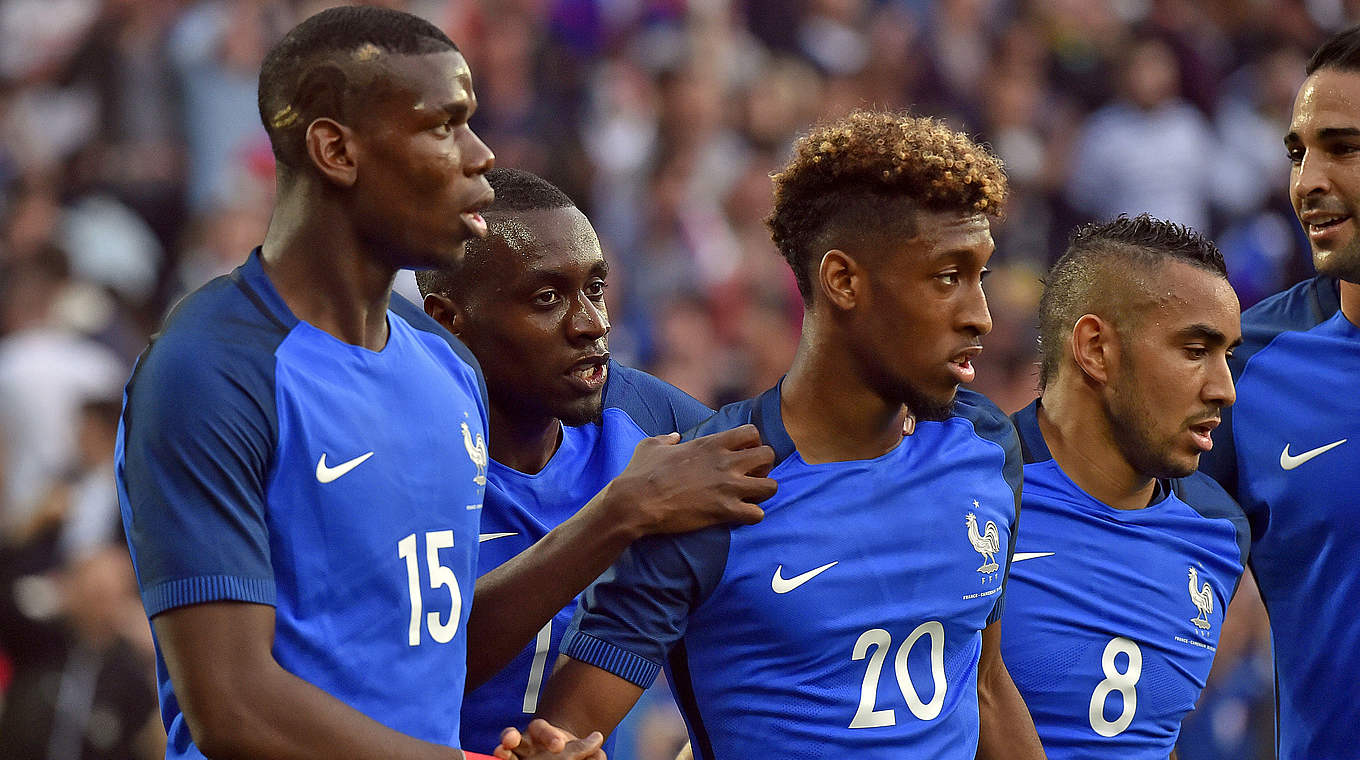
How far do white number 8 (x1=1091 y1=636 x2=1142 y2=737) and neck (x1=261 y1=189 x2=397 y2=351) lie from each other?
6.04 feet

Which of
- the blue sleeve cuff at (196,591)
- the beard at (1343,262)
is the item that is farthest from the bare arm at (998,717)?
the blue sleeve cuff at (196,591)

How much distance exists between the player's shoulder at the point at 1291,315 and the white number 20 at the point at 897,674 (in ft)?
4.48

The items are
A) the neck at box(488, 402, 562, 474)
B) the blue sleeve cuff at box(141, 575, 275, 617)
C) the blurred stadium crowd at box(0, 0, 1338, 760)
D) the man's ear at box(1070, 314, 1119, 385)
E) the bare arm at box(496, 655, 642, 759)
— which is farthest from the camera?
the blurred stadium crowd at box(0, 0, 1338, 760)

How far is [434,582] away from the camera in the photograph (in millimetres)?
2707

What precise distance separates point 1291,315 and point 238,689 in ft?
9.36

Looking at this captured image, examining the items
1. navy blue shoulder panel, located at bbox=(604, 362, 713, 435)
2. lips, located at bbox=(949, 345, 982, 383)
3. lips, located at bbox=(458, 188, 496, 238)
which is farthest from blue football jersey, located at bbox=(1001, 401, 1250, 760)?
lips, located at bbox=(458, 188, 496, 238)

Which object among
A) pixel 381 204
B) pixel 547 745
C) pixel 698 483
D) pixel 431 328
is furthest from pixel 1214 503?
pixel 381 204

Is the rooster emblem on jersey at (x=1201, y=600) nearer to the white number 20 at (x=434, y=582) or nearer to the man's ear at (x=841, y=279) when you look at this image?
the man's ear at (x=841, y=279)

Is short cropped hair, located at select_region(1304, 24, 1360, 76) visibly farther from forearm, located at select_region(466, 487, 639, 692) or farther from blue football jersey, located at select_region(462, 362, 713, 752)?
forearm, located at select_region(466, 487, 639, 692)

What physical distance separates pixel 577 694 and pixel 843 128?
1260mm

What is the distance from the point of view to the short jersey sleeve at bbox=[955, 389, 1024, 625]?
129 inches

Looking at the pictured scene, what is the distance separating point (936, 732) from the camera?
9.91ft

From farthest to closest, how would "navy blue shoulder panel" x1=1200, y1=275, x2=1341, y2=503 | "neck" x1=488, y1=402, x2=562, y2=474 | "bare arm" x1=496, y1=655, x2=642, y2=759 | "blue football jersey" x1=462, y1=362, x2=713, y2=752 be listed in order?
"navy blue shoulder panel" x1=1200, y1=275, x2=1341, y2=503
"neck" x1=488, y1=402, x2=562, y2=474
"blue football jersey" x1=462, y1=362, x2=713, y2=752
"bare arm" x1=496, y1=655, x2=642, y2=759

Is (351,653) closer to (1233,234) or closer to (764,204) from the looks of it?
(764,204)
